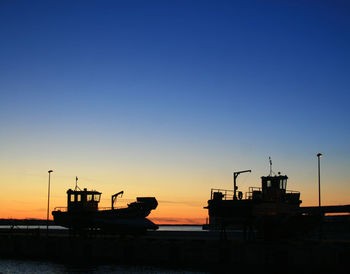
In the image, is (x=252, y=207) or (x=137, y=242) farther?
(x=137, y=242)

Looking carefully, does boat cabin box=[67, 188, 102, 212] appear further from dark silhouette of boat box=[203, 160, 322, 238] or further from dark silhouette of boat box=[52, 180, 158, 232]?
dark silhouette of boat box=[203, 160, 322, 238]

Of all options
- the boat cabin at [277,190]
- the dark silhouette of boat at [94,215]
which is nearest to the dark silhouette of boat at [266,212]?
the boat cabin at [277,190]

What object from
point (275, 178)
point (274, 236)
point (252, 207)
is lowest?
point (274, 236)

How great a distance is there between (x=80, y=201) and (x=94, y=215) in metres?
2.60

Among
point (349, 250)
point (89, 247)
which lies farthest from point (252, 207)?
point (89, 247)

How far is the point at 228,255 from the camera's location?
134 ft

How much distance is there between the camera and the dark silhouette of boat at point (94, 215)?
57.2 m

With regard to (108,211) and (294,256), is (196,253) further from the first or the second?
(108,211)

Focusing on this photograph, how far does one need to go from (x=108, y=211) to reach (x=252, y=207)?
72.9 ft

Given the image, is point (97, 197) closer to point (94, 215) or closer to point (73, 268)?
point (94, 215)

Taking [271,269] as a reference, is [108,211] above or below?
above

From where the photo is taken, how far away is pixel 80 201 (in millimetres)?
57844

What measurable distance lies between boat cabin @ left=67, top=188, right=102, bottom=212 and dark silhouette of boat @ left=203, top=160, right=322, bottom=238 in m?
18.4

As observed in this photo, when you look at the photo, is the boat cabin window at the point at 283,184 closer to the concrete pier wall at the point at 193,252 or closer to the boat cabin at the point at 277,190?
A: the boat cabin at the point at 277,190
